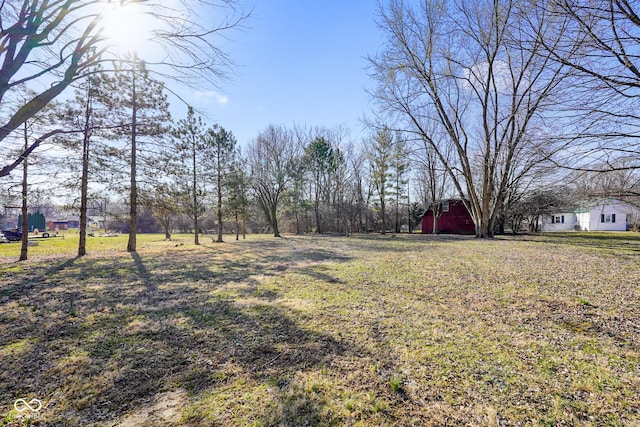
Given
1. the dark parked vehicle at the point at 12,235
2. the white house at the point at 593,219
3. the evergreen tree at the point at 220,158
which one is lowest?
the dark parked vehicle at the point at 12,235

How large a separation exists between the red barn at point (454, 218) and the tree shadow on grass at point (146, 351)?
26.7 m

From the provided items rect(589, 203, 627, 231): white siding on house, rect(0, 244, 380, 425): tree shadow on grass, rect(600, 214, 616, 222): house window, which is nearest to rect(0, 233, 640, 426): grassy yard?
rect(0, 244, 380, 425): tree shadow on grass

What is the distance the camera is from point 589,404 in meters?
2.02

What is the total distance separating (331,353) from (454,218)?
2841 cm

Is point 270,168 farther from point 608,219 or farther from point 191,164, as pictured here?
point 608,219

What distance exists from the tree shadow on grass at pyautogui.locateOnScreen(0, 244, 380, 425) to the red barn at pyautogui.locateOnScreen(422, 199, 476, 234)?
26693 mm

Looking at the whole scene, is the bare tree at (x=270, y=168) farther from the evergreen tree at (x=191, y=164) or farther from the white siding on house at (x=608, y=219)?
the white siding on house at (x=608, y=219)

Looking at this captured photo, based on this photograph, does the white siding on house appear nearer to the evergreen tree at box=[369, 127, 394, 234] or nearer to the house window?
the house window

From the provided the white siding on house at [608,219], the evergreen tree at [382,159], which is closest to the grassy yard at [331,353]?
the evergreen tree at [382,159]

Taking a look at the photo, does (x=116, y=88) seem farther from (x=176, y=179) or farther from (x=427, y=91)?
(x=427, y=91)

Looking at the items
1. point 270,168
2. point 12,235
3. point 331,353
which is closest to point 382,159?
point 270,168

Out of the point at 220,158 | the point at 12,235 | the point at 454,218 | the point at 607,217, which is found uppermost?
the point at 220,158

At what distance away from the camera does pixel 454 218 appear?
91.1ft

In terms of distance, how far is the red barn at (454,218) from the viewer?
26984mm
